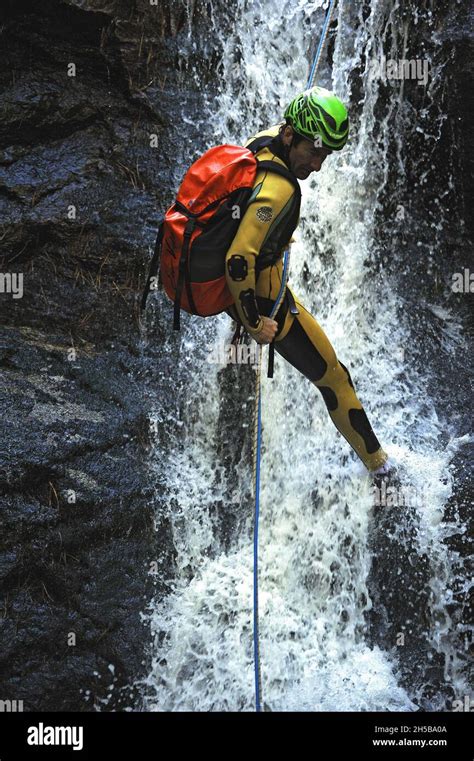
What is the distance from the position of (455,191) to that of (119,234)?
7.82ft

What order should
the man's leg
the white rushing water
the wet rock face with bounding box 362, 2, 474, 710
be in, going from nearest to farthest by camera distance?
the man's leg < the white rushing water < the wet rock face with bounding box 362, 2, 474, 710

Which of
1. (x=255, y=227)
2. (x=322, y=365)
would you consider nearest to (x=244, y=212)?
(x=255, y=227)

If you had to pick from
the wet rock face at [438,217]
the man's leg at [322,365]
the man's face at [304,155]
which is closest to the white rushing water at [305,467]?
the wet rock face at [438,217]

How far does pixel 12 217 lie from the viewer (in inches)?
217

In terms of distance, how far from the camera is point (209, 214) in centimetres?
350

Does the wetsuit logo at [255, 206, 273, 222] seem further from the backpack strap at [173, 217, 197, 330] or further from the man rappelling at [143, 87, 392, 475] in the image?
the backpack strap at [173, 217, 197, 330]

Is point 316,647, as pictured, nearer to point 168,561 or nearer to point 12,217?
point 168,561

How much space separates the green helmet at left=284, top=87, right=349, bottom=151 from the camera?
137 inches

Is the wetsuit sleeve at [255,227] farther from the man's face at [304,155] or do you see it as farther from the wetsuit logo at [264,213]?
the man's face at [304,155]

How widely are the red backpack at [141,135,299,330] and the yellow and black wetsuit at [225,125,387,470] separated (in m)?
0.06

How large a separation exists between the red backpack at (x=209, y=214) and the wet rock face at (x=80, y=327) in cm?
160

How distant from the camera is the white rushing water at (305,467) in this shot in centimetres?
437

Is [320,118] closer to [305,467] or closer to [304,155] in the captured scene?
[304,155]

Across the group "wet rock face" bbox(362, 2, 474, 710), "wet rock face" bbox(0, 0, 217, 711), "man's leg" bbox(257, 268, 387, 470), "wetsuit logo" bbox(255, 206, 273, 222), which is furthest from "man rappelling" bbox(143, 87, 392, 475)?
"wet rock face" bbox(362, 2, 474, 710)
